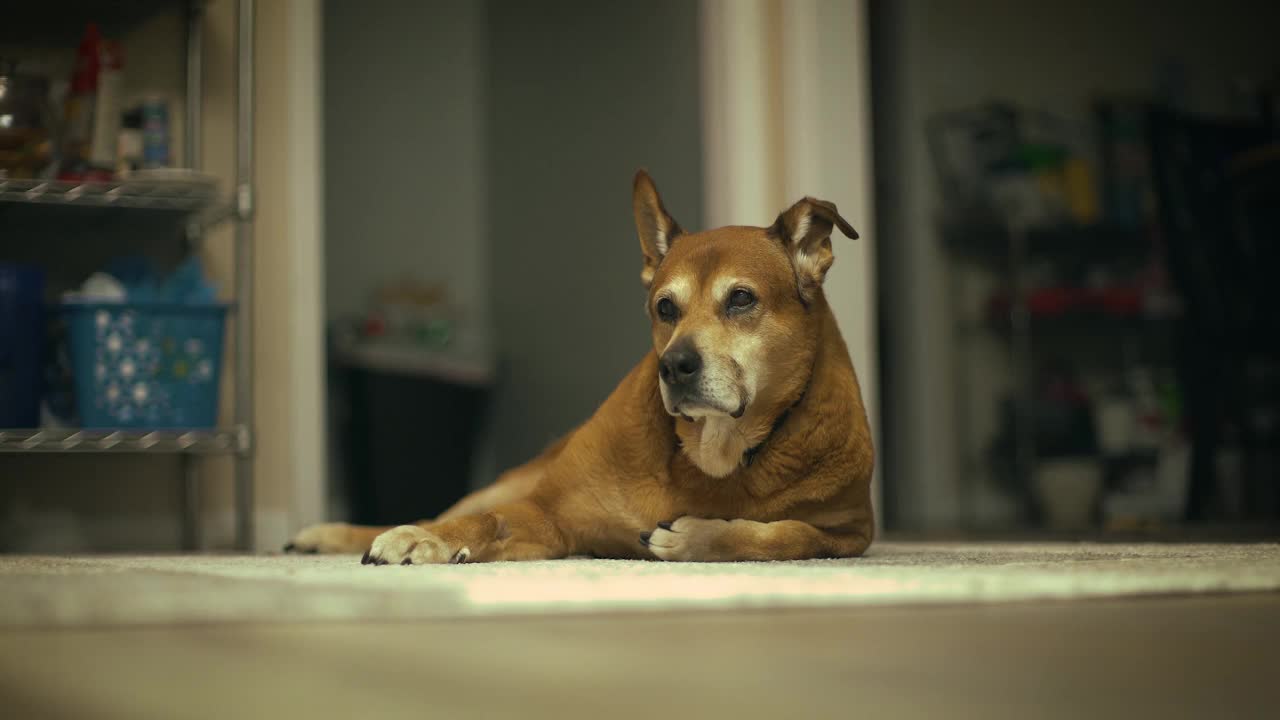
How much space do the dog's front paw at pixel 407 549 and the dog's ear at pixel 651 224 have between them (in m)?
0.57

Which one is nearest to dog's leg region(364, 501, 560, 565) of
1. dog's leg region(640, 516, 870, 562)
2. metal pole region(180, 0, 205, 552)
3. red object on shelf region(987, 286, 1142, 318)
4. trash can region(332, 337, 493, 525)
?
dog's leg region(640, 516, 870, 562)

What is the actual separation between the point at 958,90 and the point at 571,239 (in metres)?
1.68

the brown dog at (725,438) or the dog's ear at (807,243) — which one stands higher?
the dog's ear at (807,243)

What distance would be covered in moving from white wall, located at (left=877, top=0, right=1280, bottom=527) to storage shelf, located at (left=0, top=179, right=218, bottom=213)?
2.92 metres

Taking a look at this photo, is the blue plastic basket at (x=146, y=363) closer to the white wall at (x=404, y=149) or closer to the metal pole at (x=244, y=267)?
the metal pole at (x=244, y=267)

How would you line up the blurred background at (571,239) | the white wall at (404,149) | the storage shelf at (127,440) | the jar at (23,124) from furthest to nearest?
1. the white wall at (404,149)
2. the blurred background at (571,239)
3. the jar at (23,124)
4. the storage shelf at (127,440)

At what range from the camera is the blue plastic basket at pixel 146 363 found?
279 centimetres

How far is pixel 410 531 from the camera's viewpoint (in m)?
1.77

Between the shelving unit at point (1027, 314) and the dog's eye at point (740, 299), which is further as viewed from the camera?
the shelving unit at point (1027, 314)

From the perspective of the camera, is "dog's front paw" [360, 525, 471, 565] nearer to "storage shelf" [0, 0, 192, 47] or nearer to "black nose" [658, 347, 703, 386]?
"black nose" [658, 347, 703, 386]

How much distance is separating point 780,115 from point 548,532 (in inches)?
70.9

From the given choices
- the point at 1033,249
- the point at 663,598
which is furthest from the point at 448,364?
the point at 663,598

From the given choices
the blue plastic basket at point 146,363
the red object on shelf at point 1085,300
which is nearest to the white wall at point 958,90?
the red object on shelf at point 1085,300

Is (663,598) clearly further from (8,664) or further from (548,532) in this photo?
(548,532)
